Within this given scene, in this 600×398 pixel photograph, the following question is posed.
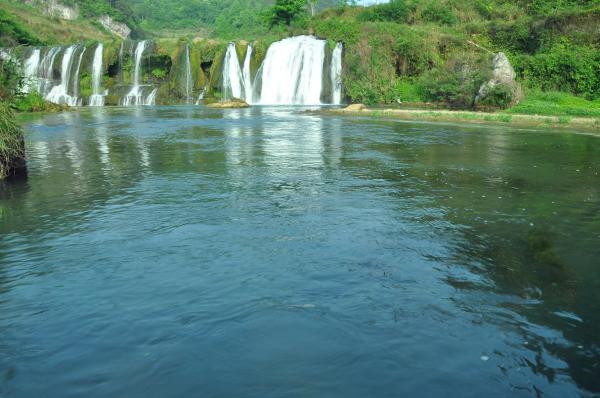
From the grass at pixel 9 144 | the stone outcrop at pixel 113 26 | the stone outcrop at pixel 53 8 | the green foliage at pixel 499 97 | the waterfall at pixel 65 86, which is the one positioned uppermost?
the stone outcrop at pixel 53 8

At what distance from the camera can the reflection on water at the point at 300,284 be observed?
13.1 ft

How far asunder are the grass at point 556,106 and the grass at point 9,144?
22.1 m


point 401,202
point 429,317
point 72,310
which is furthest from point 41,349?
point 401,202

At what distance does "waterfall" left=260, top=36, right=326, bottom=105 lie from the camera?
1679 inches

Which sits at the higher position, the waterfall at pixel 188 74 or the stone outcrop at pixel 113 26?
the stone outcrop at pixel 113 26

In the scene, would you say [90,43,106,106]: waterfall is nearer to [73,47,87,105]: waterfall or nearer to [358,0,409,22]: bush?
[73,47,87,105]: waterfall

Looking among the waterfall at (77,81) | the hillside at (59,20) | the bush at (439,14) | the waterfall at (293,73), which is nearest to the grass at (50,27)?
the hillside at (59,20)

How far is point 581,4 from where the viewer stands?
4244 centimetres

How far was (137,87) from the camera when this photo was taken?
48250 millimetres

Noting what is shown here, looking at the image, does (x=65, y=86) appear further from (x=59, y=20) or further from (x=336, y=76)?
(x=59, y=20)

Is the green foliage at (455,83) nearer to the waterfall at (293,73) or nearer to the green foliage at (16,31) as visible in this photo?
the waterfall at (293,73)

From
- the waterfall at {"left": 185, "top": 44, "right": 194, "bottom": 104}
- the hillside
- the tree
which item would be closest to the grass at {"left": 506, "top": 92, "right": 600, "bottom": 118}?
the waterfall at {"left": 185, "top": 44, "right": 194, "bottom": 104}

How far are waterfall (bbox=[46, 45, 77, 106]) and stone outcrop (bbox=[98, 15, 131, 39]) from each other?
67352 millimetres

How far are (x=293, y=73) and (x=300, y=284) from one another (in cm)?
Result: 3903
